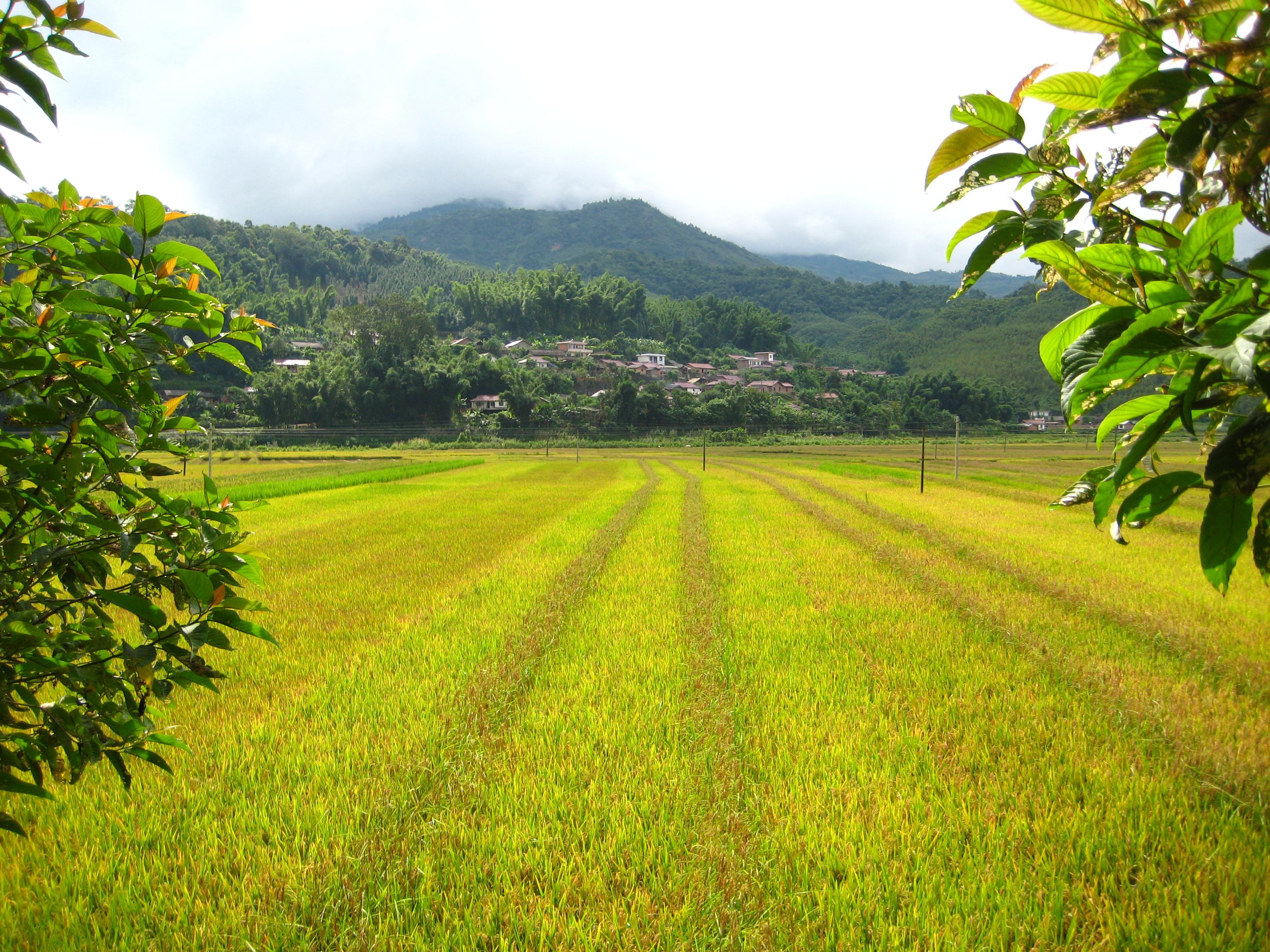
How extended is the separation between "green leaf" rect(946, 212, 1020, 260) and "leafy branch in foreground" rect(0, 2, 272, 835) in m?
1.29

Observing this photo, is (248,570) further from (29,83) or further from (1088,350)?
(1088,350)

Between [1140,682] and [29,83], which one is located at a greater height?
[29,83]

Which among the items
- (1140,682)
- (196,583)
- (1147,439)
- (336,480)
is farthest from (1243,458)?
(336,480)

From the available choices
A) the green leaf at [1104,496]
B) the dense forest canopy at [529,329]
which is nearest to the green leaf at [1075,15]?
the green leaf at [1104,496]

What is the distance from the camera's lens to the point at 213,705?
12.4 feet

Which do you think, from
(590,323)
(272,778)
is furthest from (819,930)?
(590,323)

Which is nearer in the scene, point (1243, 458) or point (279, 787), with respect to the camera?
point (1243, 458)

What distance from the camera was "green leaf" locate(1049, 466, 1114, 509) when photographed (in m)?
0.99

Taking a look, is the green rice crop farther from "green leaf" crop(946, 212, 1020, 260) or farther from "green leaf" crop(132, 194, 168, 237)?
"green leaf" crop(946, 212, 1020, 260)

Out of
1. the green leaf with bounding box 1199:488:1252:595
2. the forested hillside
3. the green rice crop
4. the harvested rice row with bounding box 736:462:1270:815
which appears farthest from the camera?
the forested hillside

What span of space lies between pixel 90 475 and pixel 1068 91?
1858 millimetres

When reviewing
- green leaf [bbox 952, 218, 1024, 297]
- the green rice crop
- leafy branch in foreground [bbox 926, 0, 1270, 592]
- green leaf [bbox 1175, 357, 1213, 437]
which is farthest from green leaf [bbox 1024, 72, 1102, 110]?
the green rice crop

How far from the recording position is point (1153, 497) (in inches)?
37.1

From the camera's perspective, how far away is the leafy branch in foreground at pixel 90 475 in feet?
3.91
